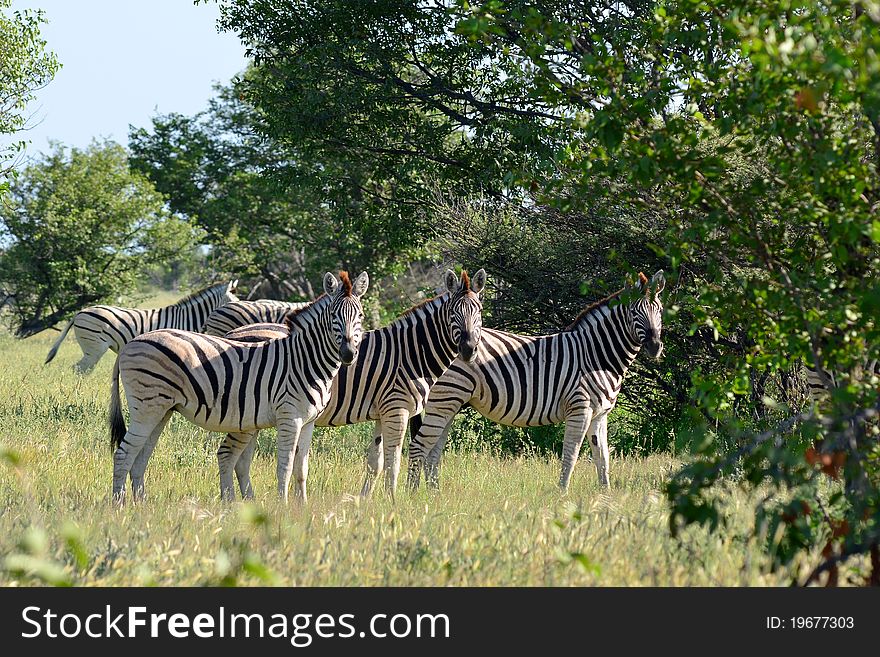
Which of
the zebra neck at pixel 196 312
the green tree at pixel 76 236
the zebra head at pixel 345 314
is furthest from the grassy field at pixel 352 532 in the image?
the green tree at pixel 76 236

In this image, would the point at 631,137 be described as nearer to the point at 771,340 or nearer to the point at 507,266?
the point at 771,340

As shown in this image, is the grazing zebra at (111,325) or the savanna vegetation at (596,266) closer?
the savanna vegetation at (596,266)

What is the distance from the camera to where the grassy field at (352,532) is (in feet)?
17.1

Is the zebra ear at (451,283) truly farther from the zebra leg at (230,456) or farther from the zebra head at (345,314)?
the zebra leg at (230,456)

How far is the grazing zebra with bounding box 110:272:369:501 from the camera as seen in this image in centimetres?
845

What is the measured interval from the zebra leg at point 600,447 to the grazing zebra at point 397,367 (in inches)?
66.8

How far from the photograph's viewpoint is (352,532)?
257 inches

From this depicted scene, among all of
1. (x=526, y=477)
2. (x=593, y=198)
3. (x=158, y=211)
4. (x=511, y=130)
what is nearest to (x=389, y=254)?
(x=158, y=211)

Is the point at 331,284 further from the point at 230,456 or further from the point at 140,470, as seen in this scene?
the point at 140,470

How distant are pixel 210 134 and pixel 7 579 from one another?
34.4 m

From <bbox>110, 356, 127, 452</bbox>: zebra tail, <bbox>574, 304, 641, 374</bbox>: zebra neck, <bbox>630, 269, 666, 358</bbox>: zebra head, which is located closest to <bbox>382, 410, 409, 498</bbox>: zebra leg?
<bbox>574, 304, 641, 374</bbox>: zebra neck

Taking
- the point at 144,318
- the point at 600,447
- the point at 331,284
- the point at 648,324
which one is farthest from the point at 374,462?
the point at 144,318

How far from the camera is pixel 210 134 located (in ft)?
124
